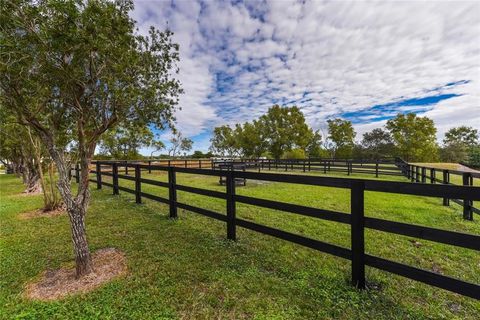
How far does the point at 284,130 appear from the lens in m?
36.6

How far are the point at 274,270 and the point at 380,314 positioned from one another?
1.28m

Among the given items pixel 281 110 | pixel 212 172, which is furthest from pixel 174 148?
pixel 212 172

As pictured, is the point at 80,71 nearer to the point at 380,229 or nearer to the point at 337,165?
the point at 380,229

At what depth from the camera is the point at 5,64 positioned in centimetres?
243

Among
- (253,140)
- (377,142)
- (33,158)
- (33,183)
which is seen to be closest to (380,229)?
(33,183)

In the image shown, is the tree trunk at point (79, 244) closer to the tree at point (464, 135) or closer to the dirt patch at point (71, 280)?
the dirt patch at point (71, 280)

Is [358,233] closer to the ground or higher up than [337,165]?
closer to the ground

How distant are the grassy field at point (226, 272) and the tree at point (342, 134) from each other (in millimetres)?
34224

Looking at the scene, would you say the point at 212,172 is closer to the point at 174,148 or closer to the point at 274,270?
the point at 274,270

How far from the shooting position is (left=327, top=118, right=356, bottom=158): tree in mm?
37156

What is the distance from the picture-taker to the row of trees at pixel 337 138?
31.6m

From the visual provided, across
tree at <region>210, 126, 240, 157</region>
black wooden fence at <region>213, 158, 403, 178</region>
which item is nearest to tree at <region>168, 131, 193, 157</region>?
tree at <region>210, 126, 240, 157</region>

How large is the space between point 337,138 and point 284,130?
9197 millimetres

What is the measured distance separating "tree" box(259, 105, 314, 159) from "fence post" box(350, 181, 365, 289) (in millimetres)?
34634
